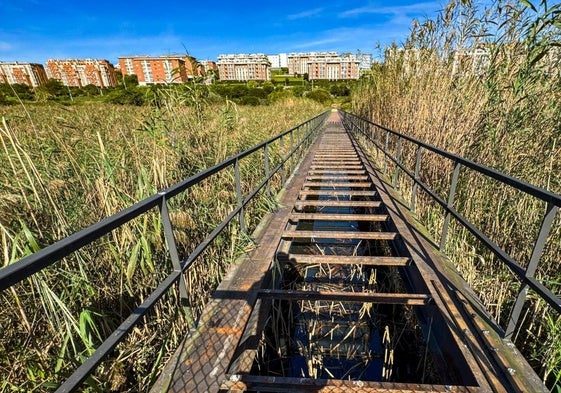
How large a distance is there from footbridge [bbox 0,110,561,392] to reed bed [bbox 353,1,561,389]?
0.36 metres

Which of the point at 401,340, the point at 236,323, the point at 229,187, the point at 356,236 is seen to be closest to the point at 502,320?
the point at 401,340

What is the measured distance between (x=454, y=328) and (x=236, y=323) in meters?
1.48

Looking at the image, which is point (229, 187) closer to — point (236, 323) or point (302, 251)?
point (302, 251)

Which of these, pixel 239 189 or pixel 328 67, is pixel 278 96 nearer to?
pixel 239 189

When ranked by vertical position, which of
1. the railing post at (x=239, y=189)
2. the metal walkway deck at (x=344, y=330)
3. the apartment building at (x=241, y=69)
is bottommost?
the metal walkway deck at (x=344, y=330)

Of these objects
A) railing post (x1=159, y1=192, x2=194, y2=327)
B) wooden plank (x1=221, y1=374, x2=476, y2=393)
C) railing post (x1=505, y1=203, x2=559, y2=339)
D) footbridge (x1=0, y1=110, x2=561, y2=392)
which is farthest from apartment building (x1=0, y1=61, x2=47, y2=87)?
railing post (x1=505, y1=203, x2=559, y2=339)

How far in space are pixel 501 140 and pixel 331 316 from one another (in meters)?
2.93

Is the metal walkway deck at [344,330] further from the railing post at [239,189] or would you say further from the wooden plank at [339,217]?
the railing post at [239,189]

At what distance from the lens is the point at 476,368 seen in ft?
5.67

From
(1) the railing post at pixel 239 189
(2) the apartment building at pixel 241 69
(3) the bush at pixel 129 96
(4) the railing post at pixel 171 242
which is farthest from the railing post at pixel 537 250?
(2) the apartment building at pixel 241 69

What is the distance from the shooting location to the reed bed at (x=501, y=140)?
267 centimetres

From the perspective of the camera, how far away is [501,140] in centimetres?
360

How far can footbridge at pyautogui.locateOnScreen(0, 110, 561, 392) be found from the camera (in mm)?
1624

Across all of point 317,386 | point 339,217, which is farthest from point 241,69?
point 317,386
